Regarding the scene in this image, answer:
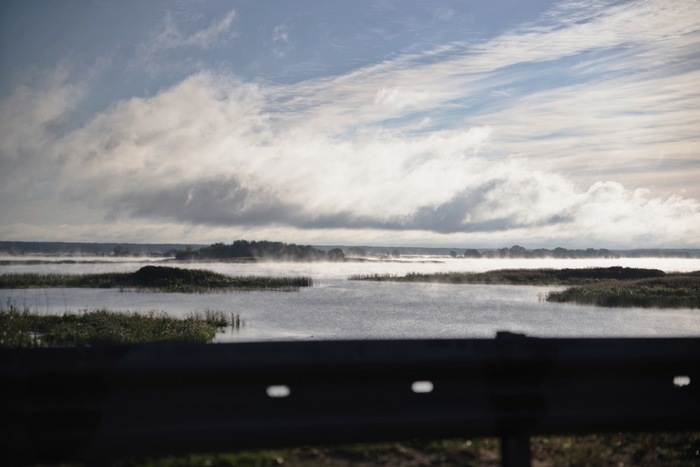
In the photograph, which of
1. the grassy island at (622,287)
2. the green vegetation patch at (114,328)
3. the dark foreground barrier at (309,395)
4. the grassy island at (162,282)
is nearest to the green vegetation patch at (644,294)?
the grassy island at (622,287)

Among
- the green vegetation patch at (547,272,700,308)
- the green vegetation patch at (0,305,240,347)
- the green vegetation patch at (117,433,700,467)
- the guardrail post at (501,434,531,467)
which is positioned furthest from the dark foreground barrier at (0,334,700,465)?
the green vegetation patch at (547,272,700,308)

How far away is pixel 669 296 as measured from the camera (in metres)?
51.5

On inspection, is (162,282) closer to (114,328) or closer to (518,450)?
(114,328)

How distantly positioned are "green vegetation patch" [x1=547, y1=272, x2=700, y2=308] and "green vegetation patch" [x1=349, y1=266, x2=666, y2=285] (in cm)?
1293

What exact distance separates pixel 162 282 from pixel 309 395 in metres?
68.1

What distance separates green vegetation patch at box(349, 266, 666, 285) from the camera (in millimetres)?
76125

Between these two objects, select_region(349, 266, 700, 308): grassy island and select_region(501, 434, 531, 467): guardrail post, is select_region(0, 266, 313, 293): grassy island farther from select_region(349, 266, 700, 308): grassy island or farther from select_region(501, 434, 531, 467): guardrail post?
select_region(501, 434, 531, 467): guardrail post

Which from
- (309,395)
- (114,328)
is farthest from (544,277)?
(309,395)

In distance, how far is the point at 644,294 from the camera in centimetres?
5244

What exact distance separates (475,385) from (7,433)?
3.31 meters

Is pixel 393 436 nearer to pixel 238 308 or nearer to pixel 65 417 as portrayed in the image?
pixel 65 417

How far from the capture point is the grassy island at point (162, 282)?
65938 mm

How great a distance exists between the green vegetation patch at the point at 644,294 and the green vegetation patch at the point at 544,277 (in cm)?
1293

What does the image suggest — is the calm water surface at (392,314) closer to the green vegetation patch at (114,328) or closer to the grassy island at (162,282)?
the green vegetation patch at (114,328)
